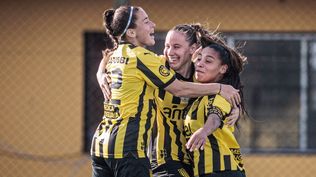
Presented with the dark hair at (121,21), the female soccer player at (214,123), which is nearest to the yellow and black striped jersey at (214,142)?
the female soccer player at (214,123)

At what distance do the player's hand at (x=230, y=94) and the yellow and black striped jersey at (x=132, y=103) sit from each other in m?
0.37

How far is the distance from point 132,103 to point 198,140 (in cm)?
47

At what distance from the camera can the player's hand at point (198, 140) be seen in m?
4.73

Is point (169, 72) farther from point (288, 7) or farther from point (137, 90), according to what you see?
point (288, 7)

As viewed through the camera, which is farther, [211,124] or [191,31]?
[191,31]

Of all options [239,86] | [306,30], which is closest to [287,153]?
[306,30]

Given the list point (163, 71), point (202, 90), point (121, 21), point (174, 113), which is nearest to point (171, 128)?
point (174, 113)

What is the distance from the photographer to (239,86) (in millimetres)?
5230

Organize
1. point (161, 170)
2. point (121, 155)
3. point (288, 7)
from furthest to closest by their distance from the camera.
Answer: point (288, 7), point (161, 170), point (121, 155)

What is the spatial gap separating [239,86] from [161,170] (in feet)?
2.55

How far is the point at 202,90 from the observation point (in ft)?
16.1

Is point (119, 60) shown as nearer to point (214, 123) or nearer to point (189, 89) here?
point (189, 89)

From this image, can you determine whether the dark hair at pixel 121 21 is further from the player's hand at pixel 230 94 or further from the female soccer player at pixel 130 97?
the player's hand at pixel 230 94

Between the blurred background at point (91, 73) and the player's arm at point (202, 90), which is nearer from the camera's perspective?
the player's arm at point (202, 90)
